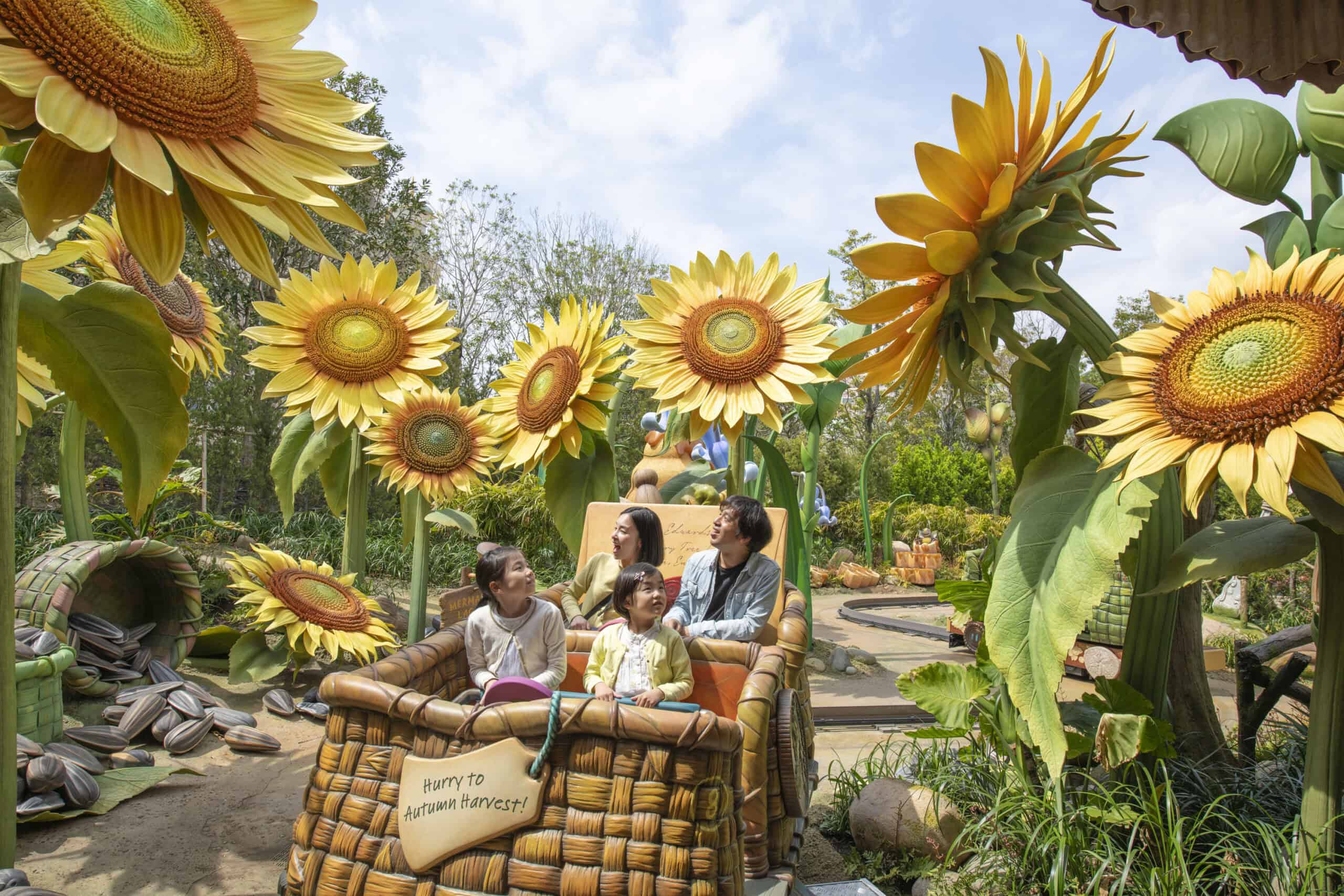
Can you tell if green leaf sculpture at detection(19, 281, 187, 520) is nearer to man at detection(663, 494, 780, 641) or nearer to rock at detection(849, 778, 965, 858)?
man at detection(663, 494, 780, 641)

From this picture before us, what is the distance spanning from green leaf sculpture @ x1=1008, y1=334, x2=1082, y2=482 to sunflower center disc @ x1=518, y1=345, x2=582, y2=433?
1.73m

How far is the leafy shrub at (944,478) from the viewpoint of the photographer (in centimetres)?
1562

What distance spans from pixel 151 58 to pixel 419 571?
348 centimetres

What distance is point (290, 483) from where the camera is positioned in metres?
4.82

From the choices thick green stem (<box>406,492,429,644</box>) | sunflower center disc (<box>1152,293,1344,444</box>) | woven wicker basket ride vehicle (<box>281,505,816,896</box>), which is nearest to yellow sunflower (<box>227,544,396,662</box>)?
thick green stem (<box>406,492,429,644</box>)

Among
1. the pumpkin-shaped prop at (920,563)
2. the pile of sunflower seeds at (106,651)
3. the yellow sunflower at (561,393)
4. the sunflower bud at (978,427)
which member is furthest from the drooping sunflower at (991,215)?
the sunflower bud at (978,427)

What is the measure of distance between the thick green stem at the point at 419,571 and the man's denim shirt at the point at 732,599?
5.19ft

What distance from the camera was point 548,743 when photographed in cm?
170

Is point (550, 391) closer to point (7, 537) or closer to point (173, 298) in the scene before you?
point (173, 298)

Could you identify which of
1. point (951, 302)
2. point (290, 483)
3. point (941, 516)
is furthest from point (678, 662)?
point (941, 516)

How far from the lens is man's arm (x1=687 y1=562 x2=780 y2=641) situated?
3105 millimetres

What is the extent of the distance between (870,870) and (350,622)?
2857mm

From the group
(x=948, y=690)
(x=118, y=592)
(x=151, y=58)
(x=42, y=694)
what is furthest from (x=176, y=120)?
(x=118, y=592)

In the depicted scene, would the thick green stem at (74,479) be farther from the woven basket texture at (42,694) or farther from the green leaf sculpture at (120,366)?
the green leaf sculpture at (120,366)
